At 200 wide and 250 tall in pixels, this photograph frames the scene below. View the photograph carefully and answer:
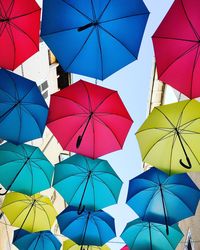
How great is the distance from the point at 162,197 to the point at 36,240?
379 centimetres

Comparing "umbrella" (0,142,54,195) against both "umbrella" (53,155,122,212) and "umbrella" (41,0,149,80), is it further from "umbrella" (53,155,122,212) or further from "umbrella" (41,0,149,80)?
"umbrella" (41,0,149,80)

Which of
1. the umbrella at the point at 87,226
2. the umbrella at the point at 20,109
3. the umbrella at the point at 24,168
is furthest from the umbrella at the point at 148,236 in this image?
the umbrella at the point at 20,109

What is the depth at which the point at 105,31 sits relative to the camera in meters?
5.87

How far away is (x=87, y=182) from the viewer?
7504 millimetres

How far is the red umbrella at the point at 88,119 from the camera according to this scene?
21.5 feet

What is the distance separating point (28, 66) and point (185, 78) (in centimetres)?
695

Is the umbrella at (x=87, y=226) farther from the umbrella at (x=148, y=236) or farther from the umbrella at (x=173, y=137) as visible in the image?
the umbrella at (x=173, y=137)

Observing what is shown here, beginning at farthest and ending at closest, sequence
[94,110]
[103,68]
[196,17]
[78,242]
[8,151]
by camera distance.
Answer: [78,242] < [8,151] < [94,110] < [103,68] < [196,17]

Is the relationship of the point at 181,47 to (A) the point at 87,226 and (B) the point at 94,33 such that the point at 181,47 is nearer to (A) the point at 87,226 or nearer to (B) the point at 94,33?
(B) the point at 94,33

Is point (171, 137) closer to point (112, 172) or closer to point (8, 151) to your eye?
point (112, 172)

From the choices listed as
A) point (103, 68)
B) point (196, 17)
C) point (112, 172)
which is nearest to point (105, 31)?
point (103, 68)

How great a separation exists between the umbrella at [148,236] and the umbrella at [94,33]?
4166 millimetres

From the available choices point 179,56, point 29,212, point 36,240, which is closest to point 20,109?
point 29,212

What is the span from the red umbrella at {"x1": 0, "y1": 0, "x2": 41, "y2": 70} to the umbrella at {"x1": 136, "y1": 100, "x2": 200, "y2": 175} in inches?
114
